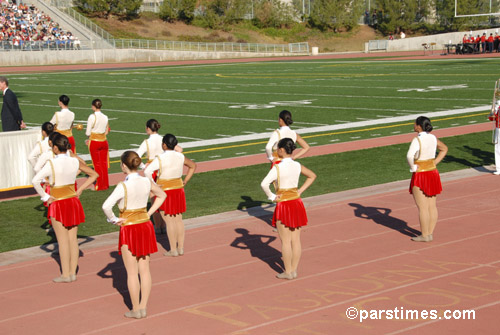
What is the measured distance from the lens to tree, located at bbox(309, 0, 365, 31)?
90.9m

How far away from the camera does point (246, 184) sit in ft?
47.8

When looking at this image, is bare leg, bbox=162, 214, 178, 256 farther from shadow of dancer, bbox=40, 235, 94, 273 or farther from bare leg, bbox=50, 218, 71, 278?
bare leg, bbox=50, 218, 71, 278

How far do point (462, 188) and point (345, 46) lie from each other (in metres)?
75.3

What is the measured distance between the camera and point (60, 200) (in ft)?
28.6

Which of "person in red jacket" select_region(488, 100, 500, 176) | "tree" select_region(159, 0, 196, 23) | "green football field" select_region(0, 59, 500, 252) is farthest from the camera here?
"tree" select_region(159, 0, 196, 23)

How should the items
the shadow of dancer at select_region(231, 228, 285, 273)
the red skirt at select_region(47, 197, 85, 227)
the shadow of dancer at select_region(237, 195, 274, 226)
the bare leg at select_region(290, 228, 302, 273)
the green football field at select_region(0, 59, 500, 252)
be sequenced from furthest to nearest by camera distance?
the green football field at select_region(0, 59, 500, 252), the shadow of dancer at select_region(237, 195, 274, 226), the shadow of dancer at select_region(231, 228, 285, 273), the red skirt at select_region(47, 197, 85, 227), the bare leg at select_region(290, 228, 302, 273)

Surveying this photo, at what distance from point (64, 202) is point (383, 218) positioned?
199 inches

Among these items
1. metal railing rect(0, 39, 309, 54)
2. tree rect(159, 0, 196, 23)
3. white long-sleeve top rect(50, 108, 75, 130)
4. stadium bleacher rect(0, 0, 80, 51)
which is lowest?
white long-sleeve top rect(50, 108, 75, 130)

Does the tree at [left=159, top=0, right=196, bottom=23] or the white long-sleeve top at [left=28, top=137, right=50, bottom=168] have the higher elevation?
the tree at [left=159, top=0, right=196, bottom=23]

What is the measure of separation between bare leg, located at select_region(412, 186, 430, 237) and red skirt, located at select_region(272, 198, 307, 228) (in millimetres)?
2303

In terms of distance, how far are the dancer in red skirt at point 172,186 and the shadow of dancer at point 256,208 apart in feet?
7.53

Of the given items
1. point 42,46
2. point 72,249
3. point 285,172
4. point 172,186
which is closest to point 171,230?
point 172,186

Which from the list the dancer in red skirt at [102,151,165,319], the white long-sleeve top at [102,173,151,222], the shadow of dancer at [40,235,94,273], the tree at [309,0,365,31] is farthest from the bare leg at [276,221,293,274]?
the tree at [309,0,365,31]

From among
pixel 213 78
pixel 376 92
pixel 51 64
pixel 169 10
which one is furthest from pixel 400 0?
pixel 376 92
